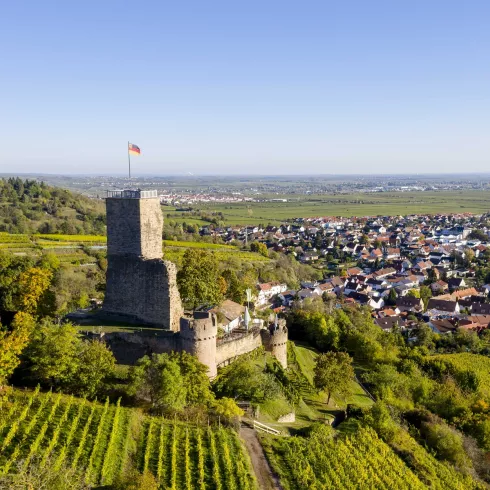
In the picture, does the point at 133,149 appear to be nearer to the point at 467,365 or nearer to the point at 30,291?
the point at 30,291

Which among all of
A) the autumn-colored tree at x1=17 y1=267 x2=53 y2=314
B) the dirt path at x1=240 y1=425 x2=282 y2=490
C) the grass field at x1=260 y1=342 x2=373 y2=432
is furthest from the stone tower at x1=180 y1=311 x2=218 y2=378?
the autumn-colored tree at x1=17 y1=267 x2=53 y2=314

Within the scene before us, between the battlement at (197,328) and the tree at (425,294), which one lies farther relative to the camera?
the tree at (425,294)

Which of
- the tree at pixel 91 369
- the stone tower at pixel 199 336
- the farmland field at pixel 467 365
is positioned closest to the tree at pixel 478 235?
the farmland field at pixel 467 365

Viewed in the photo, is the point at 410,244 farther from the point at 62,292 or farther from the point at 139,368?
the point at 139,368

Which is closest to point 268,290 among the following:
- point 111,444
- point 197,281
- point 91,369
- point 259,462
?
point 197,281

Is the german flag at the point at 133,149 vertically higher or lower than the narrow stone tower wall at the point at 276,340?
higher

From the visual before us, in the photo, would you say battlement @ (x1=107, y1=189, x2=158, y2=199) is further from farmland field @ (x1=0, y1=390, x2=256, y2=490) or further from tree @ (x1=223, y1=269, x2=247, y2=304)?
tree @ (x1=223, y1=269, x2=247, y2=304)

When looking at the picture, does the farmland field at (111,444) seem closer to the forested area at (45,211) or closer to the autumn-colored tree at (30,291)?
the autumn-colored tree at (30,291)
